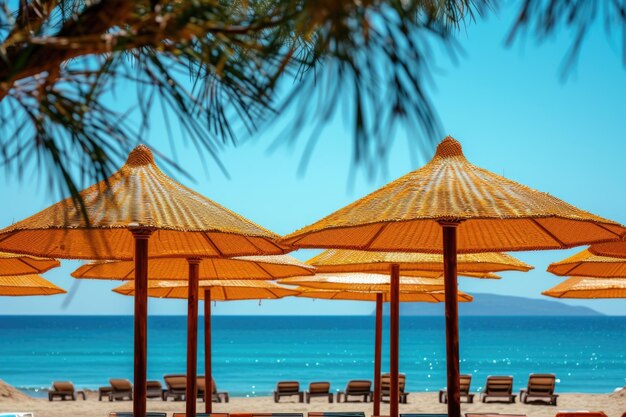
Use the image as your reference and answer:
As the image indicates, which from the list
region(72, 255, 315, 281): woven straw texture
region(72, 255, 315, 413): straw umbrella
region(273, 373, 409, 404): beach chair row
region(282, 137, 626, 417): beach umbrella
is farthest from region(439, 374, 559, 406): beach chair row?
region(282, 137, 626, 417): beach umbrella

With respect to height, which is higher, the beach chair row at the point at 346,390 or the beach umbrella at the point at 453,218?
the beach umbrella at the point at 453,218

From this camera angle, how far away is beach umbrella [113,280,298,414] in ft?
38.2

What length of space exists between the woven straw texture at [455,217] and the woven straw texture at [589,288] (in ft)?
12.7

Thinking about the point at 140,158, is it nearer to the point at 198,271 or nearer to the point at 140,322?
the point at 140,322

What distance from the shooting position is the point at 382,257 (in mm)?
9039

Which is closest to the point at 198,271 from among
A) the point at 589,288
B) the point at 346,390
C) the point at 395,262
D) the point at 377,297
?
the point at 395,262

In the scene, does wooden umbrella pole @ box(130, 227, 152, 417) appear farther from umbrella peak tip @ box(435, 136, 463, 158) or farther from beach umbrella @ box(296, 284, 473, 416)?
beach umbrella @ box(296, 284, 473, 416)

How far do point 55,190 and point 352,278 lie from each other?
8206 millimetres

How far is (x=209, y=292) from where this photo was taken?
13273mm

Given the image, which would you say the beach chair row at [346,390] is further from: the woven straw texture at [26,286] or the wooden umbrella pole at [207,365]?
the woven straw texture at [26,286]

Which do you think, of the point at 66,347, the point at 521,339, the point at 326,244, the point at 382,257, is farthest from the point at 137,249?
the point at 521,339

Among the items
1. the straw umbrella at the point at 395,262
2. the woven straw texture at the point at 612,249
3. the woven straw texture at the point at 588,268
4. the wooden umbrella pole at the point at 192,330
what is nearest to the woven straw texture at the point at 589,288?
the woven straw texture at the point at 588,268

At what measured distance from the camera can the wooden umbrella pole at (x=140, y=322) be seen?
6383mm

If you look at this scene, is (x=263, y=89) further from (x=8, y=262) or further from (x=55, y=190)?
(x=8, y=262)
